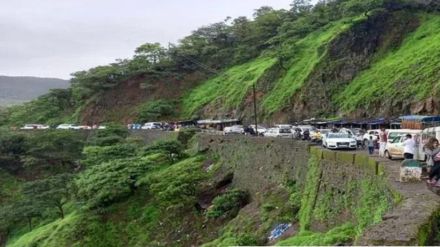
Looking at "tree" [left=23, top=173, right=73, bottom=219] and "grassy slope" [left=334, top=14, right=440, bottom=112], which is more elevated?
"grassy slope" [left=334, top=14, right=440, bottom=112]

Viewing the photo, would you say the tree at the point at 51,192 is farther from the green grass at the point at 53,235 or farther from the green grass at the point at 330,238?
the green grass at the point at 330,238

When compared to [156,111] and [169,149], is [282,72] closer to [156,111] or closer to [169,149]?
[156,111]

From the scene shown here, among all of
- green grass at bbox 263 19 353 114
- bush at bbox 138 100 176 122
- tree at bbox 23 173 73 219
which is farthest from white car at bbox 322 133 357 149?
bush at bbox 138 100 176 122

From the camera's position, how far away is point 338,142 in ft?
89.2

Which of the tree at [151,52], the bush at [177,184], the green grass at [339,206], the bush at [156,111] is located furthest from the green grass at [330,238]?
the tree at [151,52]

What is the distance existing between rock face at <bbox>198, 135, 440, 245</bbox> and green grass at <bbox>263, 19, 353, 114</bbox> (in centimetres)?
2054

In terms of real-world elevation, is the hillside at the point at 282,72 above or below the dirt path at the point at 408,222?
above

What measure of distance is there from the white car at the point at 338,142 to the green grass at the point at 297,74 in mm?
31188

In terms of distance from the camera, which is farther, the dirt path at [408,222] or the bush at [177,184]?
the bush at [177,184]

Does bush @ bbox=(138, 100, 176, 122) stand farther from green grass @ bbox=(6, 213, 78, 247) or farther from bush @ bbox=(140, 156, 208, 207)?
bush @ bbox=(140, 156, 208, 207)

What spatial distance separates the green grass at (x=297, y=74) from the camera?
196ft

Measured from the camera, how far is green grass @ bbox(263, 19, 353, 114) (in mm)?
59812

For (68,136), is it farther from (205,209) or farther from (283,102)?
(205,209)

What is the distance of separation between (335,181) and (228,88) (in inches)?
2150
